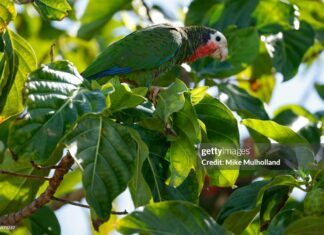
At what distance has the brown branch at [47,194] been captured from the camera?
284 cm

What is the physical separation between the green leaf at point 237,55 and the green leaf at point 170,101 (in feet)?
5.91

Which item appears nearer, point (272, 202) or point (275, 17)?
point (272, 202)

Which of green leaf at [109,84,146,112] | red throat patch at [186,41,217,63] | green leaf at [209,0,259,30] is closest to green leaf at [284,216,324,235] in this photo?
green leaf at [109,84,146,112]

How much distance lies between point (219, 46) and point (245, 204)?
1.73 m

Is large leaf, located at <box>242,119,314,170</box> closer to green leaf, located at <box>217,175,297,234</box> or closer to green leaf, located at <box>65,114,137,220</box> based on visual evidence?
green leaf, located at <box>217,175,297,234</box>

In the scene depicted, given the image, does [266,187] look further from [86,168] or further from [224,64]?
[224,64]

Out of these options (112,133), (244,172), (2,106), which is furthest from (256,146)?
(2,106)

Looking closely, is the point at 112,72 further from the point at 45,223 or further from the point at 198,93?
the point at 198,93

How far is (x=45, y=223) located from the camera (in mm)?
3463

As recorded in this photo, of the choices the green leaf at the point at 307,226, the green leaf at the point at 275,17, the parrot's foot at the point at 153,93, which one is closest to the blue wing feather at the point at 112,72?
the parrot's foot at the point at 153,93

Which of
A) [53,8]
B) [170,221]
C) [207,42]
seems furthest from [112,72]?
[170,221]

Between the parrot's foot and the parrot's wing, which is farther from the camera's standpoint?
the parrot's wing

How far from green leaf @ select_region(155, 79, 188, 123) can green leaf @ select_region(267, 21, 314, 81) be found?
1.92 m

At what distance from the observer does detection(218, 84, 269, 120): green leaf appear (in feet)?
13.7
